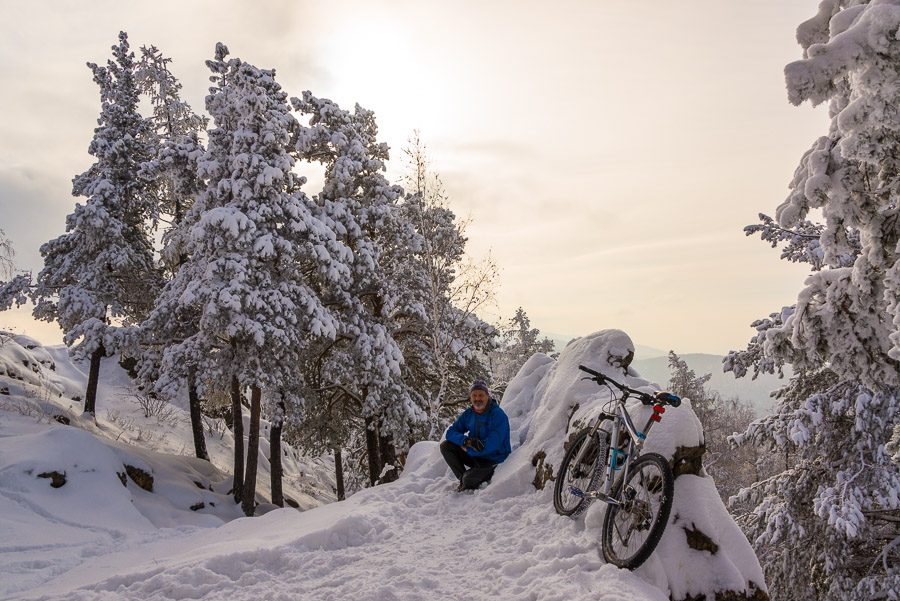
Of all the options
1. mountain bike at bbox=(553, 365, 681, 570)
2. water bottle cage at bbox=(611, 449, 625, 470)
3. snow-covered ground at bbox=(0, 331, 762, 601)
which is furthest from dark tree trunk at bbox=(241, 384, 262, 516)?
water bottle cage at bbox=(611, 449, 625, 470)

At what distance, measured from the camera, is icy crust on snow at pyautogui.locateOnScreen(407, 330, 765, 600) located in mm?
4148

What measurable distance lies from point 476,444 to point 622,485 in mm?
3215

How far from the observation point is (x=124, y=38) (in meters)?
19.9

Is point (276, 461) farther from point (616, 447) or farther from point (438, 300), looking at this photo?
point (616, 447)

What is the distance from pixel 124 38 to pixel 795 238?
23.6m

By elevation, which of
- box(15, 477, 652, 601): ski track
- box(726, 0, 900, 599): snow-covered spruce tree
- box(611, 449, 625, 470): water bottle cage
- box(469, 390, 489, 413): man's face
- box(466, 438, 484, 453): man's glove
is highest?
box(726, 0, 900, 599): snow-covered spruce tree

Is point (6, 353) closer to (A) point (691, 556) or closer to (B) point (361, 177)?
(B) point (361, 177)

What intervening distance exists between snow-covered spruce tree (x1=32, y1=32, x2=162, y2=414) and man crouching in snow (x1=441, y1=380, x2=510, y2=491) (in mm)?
14580

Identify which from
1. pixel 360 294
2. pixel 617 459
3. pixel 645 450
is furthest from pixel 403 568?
pixel 360 294

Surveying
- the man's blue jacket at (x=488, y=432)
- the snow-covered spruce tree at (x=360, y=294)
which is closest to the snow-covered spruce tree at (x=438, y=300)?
the snow-covered spruce tree at (x=360, y=294)

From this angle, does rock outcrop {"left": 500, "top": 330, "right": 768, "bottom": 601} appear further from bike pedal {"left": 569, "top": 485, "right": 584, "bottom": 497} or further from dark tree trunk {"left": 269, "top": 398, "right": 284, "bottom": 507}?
dark tree trunk {"left": 269, "top": 398, "right": 284, "bottom": 507}

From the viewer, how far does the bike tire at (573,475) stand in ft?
17.6

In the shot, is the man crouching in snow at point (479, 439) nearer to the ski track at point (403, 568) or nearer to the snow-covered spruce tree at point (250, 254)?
the ski track at point (403, 568)

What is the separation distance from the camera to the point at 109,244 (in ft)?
61.1
